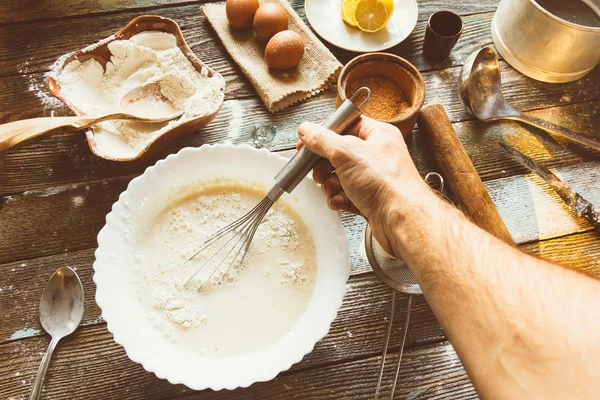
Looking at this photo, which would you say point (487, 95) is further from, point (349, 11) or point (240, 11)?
point (240, 11)

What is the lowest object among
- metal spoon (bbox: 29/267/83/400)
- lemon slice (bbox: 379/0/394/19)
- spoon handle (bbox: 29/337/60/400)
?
spoon handle (bbox: 29/337/60/400)

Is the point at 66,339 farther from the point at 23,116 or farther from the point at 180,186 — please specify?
the point at 23,116

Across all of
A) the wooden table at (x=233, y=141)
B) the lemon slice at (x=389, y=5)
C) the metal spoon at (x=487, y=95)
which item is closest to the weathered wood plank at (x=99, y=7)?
the wooden table at (x=233, y=141)

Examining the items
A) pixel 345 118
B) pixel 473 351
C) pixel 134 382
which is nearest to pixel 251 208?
pixel 345 118

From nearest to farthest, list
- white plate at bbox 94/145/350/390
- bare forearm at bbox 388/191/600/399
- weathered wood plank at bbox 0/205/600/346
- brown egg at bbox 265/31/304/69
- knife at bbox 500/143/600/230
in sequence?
bare forearm at bbox 388/191/600/399 < white plate at bbox 94/145/350/390 < weathered wood plank at bbox 0/205/600/346 < knife at bbox 500/143/600/230 < brown egg at bbox 265/31/304/69

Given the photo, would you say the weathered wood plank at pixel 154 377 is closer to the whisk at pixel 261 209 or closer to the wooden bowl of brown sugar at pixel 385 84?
the whisk at pixel 261 209

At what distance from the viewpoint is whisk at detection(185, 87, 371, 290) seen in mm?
815

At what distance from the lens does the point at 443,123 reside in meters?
1.01

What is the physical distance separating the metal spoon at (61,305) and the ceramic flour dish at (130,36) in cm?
23

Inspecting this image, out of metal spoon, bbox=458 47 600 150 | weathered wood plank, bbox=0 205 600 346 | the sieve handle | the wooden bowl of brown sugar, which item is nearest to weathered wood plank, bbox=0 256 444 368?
weathered wood plank, bbox=0 205 600 346

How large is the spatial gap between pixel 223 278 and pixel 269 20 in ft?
1.94

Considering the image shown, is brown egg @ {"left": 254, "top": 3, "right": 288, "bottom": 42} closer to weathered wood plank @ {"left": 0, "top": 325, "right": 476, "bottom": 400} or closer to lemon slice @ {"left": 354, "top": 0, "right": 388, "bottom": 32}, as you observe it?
lemon slice @ {"left": 354, "top": 0, "right": 388, "bottom": 32}

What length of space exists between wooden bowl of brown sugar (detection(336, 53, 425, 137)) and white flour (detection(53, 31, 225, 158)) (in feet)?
0.87

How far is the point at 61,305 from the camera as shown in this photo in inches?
33.9
